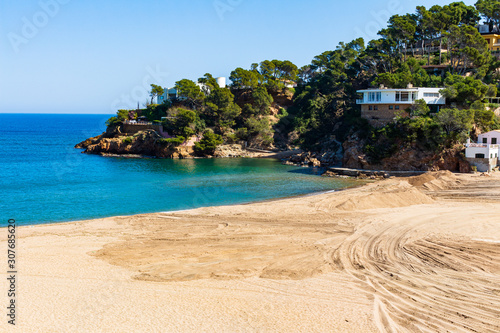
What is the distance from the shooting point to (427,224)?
23516 mm

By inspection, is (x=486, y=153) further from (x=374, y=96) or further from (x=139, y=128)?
(x=139, y=128)

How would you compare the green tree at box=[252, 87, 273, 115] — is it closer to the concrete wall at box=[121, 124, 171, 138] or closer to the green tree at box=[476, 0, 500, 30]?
the concrete wall at box=[121, 124, 171, 138]

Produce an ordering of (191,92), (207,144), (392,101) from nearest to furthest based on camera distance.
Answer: (392,101) → (207,144) → (191,92)

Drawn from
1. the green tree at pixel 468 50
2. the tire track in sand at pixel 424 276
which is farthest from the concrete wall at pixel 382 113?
the tire track in sand at pixel 424 276

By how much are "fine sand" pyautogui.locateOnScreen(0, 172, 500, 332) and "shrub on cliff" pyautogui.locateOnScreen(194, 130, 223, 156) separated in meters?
35.1

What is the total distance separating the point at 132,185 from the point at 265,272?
24.5 metres

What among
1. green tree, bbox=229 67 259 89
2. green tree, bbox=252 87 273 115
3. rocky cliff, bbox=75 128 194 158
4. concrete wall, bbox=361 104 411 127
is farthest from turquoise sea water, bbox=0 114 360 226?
green tree, bbox=229 67 259 89

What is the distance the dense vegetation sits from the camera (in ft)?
141

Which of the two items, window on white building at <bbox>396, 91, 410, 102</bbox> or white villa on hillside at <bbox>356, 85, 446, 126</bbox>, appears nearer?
white villa on hillside at <bbox>356, 85, 446, 126</bbox>

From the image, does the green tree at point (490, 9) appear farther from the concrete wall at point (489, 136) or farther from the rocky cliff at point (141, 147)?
the rocky cliff at point (141, 147)

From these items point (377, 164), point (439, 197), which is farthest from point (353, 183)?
point (439, 197)

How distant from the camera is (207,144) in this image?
6153 centimetres

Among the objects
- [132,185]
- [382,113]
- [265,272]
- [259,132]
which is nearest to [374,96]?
[382,113]

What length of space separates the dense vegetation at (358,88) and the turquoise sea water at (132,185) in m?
7.61
